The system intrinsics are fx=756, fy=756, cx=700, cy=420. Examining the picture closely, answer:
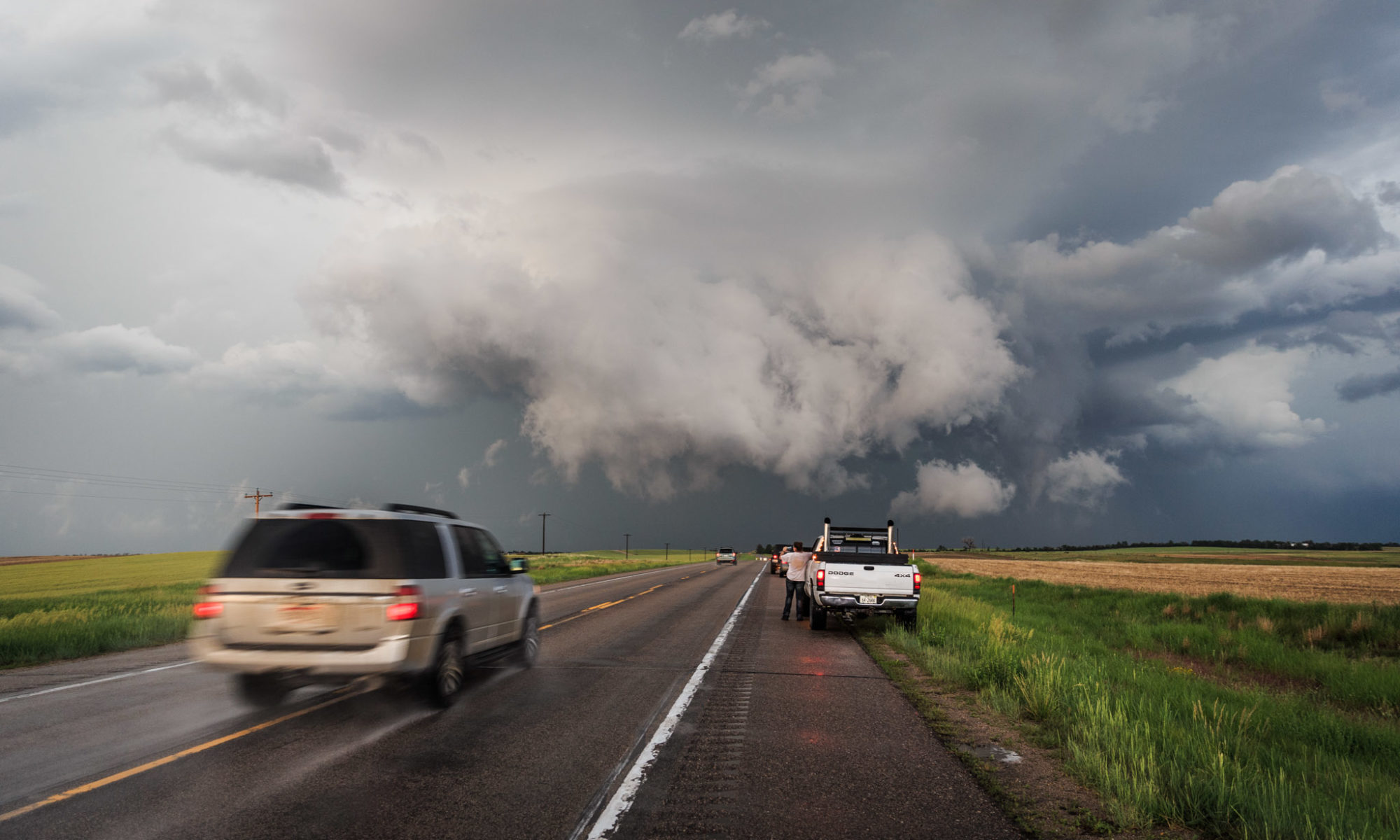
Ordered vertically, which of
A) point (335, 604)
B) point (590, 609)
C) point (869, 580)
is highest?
point (335, 604)

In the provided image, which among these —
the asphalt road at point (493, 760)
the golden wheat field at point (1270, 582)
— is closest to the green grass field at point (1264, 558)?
the golden wheat field at point (1270, 582)

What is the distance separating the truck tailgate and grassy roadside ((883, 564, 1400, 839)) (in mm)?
933

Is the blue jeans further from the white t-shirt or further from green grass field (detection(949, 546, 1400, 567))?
green grass field (detection(949, 546, 1400, 567))

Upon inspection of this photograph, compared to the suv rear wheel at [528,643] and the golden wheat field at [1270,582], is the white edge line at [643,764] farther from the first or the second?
the golden wheat field at [1270,582]

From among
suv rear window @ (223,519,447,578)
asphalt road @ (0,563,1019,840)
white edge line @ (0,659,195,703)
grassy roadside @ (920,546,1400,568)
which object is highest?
suv rear window @ (223,519,447,578)

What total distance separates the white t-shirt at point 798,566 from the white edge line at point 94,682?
40.0ft

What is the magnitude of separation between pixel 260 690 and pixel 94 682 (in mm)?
2939

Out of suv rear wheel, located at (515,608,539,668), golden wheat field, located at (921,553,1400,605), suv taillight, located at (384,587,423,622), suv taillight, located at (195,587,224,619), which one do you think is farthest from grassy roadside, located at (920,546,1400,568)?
suv taillight, located at (195,587,224,619)

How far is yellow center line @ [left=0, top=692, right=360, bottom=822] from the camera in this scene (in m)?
4.92

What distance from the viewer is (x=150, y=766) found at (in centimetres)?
583

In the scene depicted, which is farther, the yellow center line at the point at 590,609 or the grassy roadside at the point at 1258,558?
the grassy roadside at the point at 1258,558

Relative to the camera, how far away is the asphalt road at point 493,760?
4766 millimetres

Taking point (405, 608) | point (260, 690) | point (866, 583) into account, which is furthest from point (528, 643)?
point (866, 583)

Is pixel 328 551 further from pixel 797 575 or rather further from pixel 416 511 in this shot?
pixel 797 575
